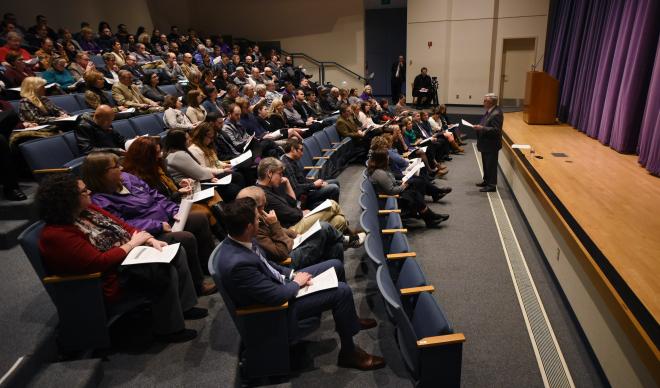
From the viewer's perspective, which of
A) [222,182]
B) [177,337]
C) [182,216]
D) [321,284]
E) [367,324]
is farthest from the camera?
[222,182]

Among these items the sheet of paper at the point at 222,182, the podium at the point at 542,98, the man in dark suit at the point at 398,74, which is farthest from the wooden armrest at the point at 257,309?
the man in dark suit at the point at 398,74

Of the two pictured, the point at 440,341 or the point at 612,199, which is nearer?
the point at 440,341

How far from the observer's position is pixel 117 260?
211 centimetres

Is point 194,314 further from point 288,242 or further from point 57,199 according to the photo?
point 57,199

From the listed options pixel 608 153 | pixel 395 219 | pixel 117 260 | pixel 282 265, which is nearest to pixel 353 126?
pixel 608 153

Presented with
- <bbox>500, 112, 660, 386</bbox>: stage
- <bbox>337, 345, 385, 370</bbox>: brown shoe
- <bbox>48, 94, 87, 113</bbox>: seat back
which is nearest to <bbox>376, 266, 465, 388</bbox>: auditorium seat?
<bbox>337, 345, 385, 370</bbox>: brown shoe

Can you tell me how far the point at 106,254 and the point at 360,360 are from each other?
1385mm

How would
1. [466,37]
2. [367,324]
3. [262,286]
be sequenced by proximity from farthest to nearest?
[466,37]
[367,324]
[262,286]

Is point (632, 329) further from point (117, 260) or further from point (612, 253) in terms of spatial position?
point (117, 260)

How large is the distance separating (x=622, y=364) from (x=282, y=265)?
1.73 m

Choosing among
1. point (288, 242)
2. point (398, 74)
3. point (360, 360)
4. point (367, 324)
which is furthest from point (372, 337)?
point (398, 74)

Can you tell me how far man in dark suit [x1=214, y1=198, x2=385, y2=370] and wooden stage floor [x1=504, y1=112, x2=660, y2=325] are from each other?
1330 mm

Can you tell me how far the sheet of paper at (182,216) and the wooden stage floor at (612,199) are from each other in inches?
98.6

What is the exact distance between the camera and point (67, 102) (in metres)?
4.80
